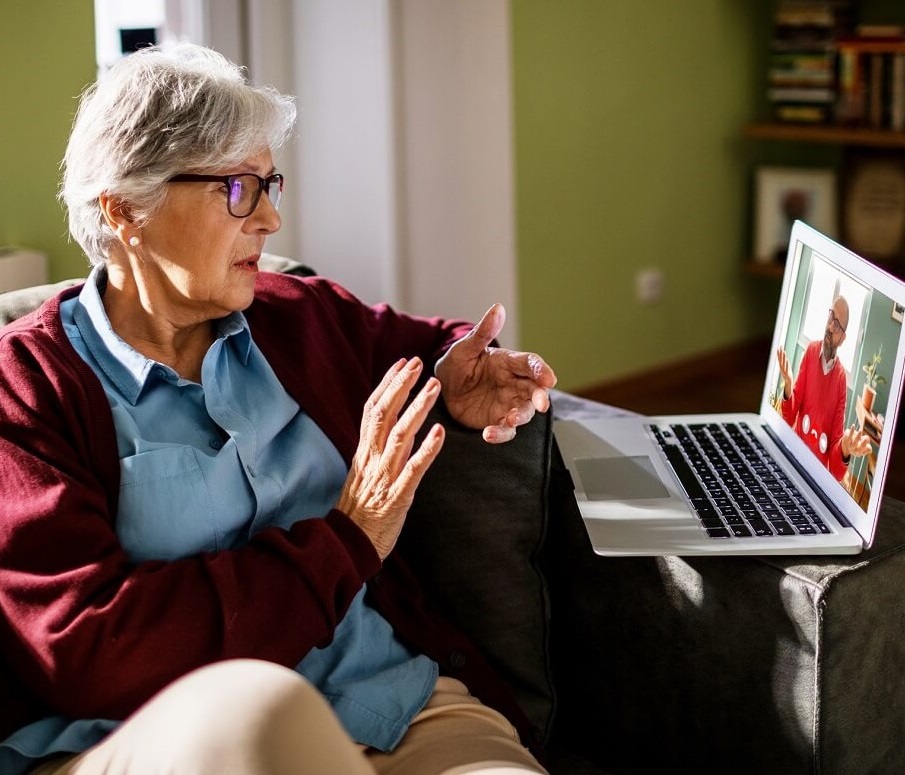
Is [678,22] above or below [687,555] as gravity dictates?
above

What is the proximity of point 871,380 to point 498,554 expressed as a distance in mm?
492

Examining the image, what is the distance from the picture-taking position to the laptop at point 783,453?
134cm

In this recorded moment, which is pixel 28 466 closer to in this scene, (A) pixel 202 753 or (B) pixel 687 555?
(A) pixel 202 753

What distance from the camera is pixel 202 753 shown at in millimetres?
1042

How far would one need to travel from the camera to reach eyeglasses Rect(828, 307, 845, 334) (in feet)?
4.76

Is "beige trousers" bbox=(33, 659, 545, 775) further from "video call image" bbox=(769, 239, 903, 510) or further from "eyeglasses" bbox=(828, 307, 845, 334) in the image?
"eyeglasses" bbox=(828, 307, 845, 334)

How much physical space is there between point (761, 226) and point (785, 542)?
109 inches

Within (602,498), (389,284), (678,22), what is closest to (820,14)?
(678,22)

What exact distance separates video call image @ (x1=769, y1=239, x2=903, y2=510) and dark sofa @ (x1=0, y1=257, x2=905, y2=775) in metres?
0.11

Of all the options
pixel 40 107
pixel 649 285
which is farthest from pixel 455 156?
pixel 40 107

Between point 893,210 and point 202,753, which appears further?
point 893,210

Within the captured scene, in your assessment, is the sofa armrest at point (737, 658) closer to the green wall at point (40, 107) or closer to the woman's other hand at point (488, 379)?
the woman's other hand at point (488, 379)

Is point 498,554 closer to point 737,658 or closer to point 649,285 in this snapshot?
point 737,658

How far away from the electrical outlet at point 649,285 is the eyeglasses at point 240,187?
2436 millimetres
